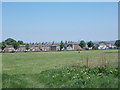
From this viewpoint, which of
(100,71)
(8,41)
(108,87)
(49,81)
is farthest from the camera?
(8,41)

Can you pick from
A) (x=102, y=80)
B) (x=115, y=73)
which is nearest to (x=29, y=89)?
(x=102, y=80)

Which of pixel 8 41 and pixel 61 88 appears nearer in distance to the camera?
pixel 61 88

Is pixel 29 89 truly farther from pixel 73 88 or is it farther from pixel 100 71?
pixel 100 71

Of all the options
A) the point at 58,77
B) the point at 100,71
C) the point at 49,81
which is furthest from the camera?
the point at 100,71

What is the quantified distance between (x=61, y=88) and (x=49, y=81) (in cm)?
211

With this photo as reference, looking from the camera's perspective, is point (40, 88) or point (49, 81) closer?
point (40, 88)

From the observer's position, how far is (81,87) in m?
8.66

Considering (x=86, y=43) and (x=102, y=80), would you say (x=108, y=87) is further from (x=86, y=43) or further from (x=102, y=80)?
(x=86, y=43)

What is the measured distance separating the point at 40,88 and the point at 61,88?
41.4 inches

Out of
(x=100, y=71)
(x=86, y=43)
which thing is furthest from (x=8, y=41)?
(x=100, y=71)

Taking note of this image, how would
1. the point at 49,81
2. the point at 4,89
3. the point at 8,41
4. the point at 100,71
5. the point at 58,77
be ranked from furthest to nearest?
1. the point at 8,41
2. the point at 100,71
3. the point at 58,77
4. the point at 49,81
5. the point at 4,89

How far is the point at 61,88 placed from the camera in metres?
8.90

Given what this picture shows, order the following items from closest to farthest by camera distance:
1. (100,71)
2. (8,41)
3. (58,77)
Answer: (58,77) → (100,71) → (8,41)

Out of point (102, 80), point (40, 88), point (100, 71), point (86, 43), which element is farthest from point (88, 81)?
point (86, 43)
